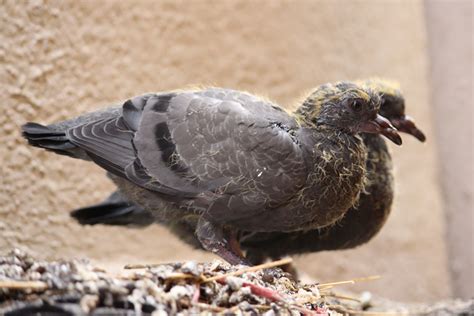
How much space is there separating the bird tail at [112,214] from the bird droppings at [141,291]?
0.97 m

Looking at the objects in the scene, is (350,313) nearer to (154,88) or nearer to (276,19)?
(154,88)

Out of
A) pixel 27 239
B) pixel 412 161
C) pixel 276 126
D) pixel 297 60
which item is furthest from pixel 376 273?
pixel 276 126

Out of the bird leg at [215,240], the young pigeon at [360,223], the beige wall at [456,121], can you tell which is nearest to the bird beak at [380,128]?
the young pigeon at [360,223]

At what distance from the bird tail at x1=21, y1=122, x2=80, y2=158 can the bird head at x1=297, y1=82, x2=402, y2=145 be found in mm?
775

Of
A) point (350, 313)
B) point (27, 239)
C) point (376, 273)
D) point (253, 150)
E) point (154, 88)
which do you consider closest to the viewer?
point (253, 150)

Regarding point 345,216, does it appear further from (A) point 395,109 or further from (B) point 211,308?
(B) point 211,308

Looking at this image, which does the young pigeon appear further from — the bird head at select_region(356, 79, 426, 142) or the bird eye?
the bird eye

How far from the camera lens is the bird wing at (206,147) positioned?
6.99 feet

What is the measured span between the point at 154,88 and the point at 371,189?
129 centimetres

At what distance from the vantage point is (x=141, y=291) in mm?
1548

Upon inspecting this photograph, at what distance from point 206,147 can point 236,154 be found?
11 cm

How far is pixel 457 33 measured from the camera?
4676mm

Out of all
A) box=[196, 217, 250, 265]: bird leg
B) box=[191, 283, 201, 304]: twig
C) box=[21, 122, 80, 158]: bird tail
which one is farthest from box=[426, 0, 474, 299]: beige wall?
box=[191, 283, 201, 304]: twig

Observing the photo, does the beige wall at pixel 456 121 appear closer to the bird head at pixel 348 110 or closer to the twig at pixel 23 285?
the bird head at pixel 348 110
